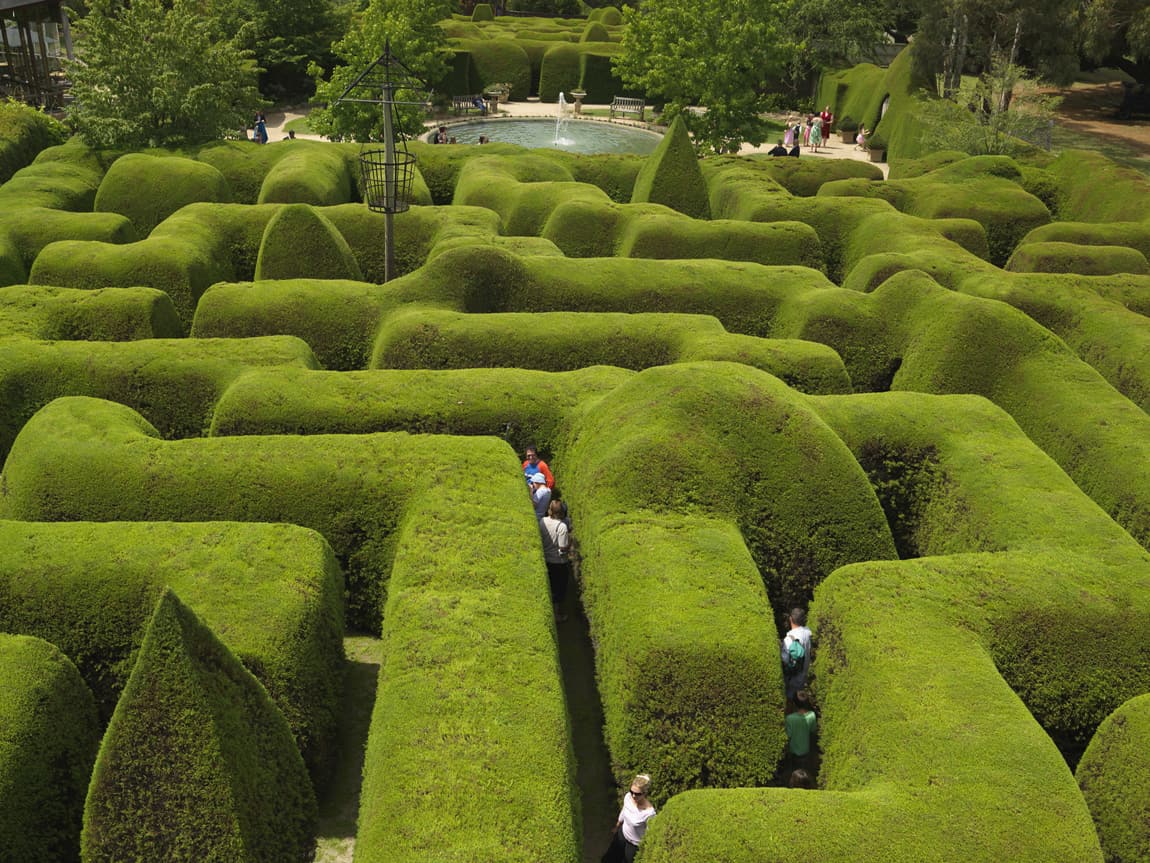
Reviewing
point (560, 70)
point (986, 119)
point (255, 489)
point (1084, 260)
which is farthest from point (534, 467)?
point (560, 70)

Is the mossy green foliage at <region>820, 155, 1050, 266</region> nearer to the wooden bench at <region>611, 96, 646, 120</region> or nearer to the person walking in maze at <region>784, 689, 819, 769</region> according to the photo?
the person walking in maze at <region>784, 689, 819, 769</region>

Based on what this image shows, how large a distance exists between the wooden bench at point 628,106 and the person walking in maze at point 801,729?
51.1 meters

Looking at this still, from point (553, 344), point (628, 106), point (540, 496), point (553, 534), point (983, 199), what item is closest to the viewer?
point (553, 534)

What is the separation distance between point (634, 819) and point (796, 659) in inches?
126

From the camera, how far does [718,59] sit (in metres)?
40.3

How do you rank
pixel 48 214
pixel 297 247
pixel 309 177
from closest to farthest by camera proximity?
pixel 297 247 < pixel 48 214 < pixel 309 177

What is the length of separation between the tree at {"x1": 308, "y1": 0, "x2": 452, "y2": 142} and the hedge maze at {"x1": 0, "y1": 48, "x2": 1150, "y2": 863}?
1595 cm

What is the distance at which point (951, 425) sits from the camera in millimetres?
15289

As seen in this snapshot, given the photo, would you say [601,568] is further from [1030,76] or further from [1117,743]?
[1030,76]

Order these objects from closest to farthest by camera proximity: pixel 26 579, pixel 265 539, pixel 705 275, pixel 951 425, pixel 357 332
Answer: pixel 26 579 → pixel 265 539 → pixel 951 425 → pixel 357 332 → pixel 705 275

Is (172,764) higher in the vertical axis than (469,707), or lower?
higher

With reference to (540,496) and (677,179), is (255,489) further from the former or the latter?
(677,179)

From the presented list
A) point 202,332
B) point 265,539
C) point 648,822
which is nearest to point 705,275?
point 202,332

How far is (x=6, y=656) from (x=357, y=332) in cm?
1097
